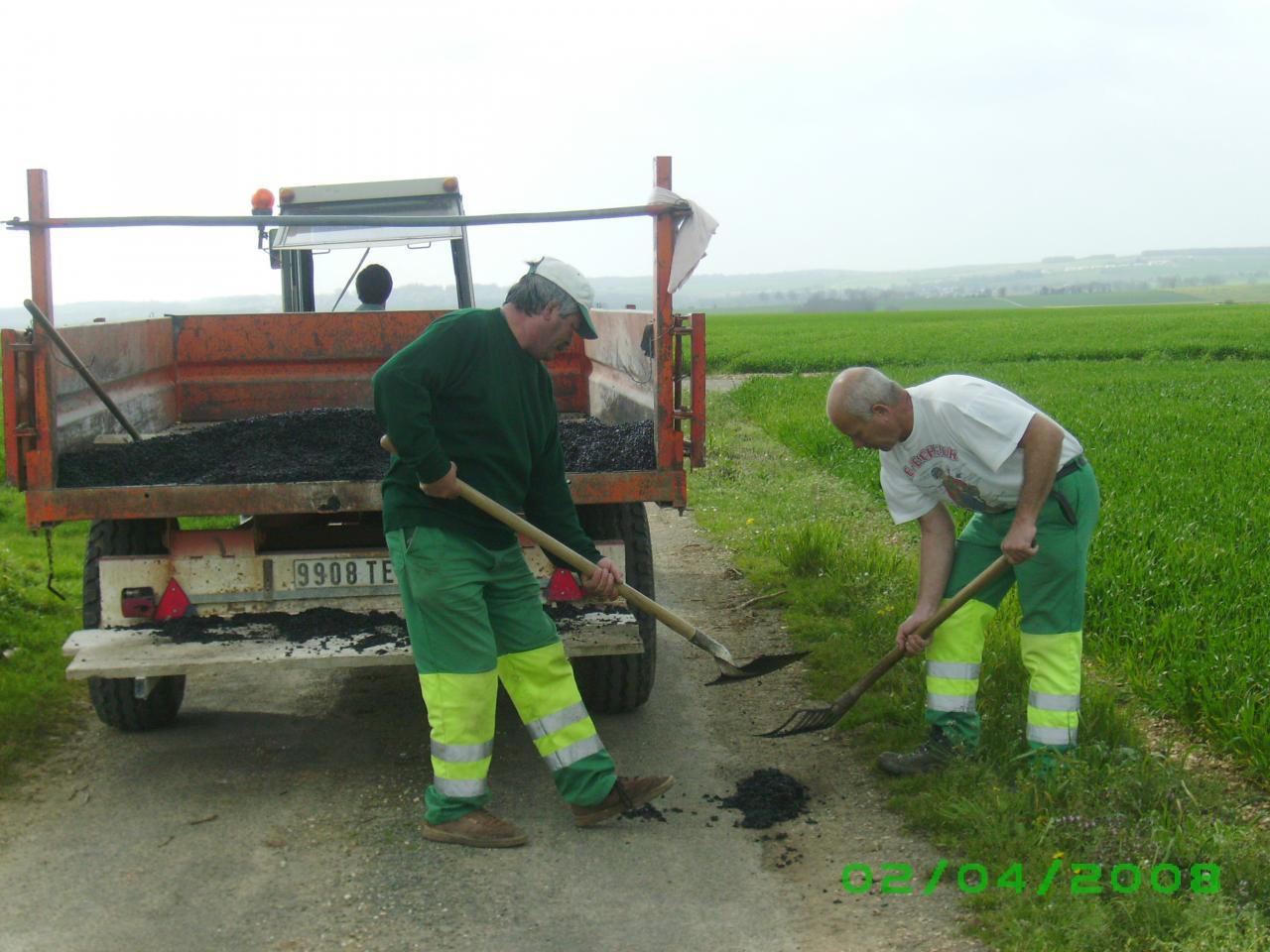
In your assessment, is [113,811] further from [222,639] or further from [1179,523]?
[1179,523]

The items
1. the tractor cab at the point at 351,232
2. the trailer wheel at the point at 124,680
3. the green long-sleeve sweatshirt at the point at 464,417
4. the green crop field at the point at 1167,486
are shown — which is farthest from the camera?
the tractor cab at the point at 351,232

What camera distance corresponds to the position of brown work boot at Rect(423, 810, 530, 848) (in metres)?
4.21

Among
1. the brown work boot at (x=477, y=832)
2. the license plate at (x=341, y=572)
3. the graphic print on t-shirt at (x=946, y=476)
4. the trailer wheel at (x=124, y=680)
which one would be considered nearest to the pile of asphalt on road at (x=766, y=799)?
the brown work boot at (x=477, y=832)

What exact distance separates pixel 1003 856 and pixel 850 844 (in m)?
0.50

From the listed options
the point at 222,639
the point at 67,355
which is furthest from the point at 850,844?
the point at 67,355

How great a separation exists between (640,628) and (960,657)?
1.29 m

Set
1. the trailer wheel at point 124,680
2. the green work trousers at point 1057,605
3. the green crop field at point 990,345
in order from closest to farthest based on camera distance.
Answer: the green work trousers at point 1057,605, the trailer wheel at point 124,680, the green crop field at point 990,345

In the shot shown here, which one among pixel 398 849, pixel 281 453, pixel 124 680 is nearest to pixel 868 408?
pixel 398 849

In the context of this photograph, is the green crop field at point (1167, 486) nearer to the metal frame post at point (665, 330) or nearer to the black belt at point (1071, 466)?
the black belt at point (1071, 466)

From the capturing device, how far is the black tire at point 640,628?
17.6 feet

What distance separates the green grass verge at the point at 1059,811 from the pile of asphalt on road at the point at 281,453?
1375 millimetres

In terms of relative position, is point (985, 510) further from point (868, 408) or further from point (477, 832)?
point (477, 832)

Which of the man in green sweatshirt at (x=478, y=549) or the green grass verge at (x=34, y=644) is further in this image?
the green grass verge at (x=34, y=644)
